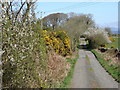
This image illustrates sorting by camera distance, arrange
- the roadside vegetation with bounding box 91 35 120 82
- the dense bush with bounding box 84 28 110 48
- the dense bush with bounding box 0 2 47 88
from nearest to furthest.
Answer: the dense bush with bounding box 0 2 47 88 < the roadside vegetation with bounding box 91 35 120 82 < the dense bush with bounding box 84 28 110 48

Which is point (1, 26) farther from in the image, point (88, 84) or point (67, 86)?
point (88, 84)

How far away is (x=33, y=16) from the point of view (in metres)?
5.82

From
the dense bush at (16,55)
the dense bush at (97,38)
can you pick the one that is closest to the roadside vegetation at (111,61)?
the dense bush at (97,38)

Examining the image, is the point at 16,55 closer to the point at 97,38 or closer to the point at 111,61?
the point at 111,61

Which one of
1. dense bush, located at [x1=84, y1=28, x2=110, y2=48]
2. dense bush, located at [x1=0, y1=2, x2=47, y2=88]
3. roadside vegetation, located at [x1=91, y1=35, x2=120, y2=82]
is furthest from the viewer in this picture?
dense bush, located at [x1=84, y1=28, x2=110, y2=48]

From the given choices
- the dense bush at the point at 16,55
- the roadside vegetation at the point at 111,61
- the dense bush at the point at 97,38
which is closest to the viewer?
the dense bush at the point at 16,55

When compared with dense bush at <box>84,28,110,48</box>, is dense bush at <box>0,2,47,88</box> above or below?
above

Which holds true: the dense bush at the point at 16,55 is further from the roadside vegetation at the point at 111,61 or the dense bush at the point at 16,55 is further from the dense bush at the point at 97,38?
the dense bush at the point at 97,38

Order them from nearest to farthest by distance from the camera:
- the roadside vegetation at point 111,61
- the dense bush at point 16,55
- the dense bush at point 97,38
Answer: the dense bush at point 16,55 → the roadside vegetation at point 111,61 → the dense bush at point 97,38

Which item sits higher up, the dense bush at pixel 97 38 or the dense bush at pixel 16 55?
the dense bush at pixel 16 55

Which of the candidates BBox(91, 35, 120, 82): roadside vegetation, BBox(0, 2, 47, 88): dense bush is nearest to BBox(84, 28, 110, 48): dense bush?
BBox(91, 35, 120, 82): roadside vegetation

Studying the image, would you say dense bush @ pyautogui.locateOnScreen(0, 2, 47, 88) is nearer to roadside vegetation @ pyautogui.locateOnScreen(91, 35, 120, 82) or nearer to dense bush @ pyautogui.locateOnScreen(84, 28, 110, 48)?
roadside vegetation @ pyautogui.locateOnScreen(91, 35, 120, 82)

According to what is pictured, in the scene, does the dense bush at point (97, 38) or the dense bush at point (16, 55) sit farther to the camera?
the dense bush at point (97, 38)

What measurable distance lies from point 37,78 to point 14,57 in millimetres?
1580
